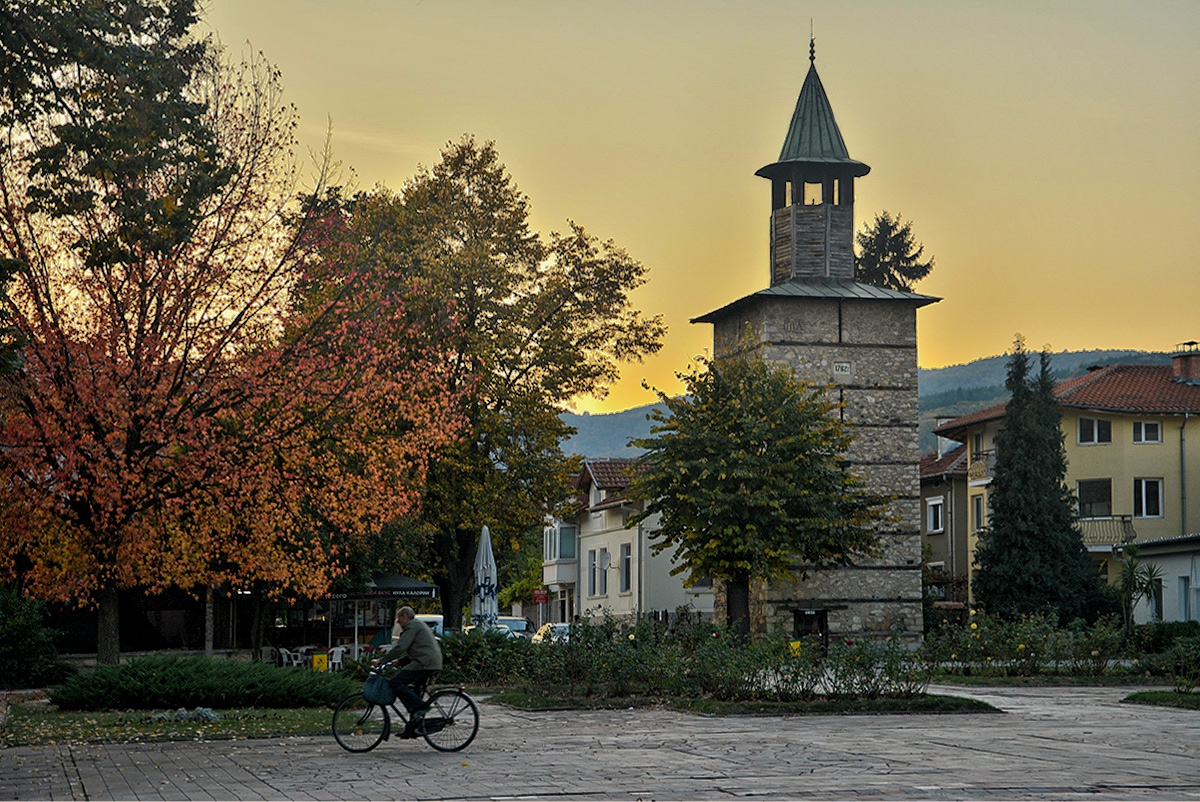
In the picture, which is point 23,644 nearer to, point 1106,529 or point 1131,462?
point 1106,529

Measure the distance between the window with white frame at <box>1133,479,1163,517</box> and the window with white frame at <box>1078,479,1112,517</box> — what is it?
1.02 meters

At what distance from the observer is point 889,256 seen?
234 ft

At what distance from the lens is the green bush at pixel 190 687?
2112cm

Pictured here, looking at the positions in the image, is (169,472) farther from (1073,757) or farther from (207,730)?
(1073,757)

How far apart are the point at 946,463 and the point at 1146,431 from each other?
13.0 m

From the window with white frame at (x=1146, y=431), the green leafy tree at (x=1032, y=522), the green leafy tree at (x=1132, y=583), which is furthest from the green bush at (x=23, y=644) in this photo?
the window with white frame at (x=1146, y=431)

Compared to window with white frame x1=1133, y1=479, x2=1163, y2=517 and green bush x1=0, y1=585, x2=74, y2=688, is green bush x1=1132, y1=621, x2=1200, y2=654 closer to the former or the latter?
window with white frame x1=1133, y1=479, x2=1163, y2=517

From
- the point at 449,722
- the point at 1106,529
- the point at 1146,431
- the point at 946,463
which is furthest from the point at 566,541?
the point at 449,722

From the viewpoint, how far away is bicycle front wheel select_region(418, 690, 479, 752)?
15.6m

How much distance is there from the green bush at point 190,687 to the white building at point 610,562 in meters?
33.0

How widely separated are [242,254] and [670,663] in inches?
390

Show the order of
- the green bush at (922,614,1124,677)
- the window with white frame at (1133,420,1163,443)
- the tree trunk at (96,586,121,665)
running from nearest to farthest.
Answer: the tree trunk at (96,586,121,665) < the green bush at (922,614,1124,677) < the window with white frame at (1133,420,1163,443)

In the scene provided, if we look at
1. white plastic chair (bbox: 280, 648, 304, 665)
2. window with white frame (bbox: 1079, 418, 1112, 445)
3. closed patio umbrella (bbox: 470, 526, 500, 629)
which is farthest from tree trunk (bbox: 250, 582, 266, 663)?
window with white frame (bbox: 1079, 418, 1112, 445)

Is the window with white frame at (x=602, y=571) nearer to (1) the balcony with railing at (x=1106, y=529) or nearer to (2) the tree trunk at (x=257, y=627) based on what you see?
(1) the balcony with railing at (x=1106, y=529)
